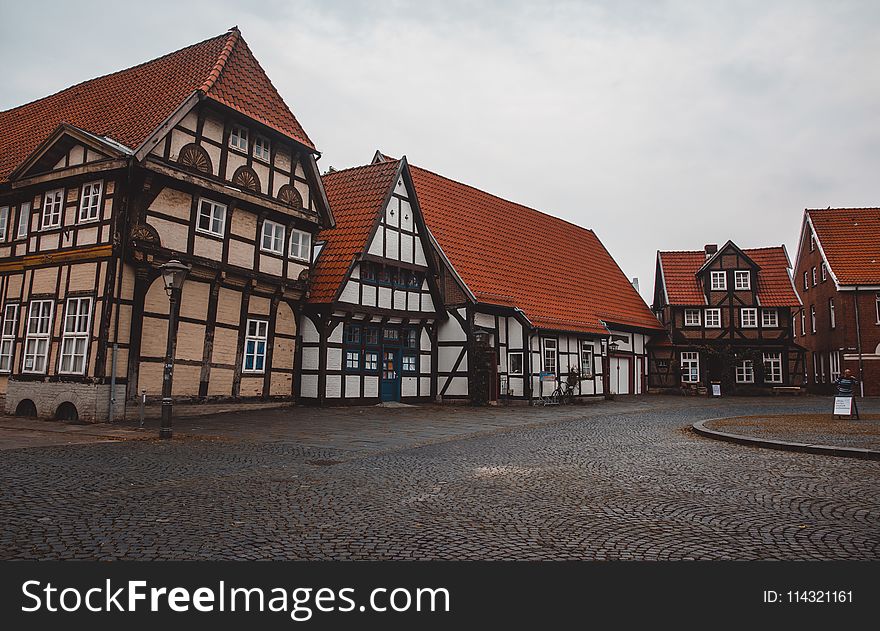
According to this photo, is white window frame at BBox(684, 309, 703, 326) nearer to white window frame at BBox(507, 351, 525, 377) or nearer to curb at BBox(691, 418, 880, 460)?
white window frame at BBox(507, 351, 525, 377)

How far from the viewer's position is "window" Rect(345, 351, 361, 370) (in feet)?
79.3

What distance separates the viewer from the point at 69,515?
21.9 ft

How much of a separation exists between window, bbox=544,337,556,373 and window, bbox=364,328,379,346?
741 cm

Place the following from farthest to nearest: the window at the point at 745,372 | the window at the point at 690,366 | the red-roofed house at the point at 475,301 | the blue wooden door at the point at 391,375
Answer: the window at the point at 690,366, the window at the point at 745,372, the blue wooden door at the point at 391,375, the red-roofed house at the point at 475,301

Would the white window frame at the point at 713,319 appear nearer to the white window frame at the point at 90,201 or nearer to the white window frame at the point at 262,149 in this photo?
the white window frame at the point at 262,149

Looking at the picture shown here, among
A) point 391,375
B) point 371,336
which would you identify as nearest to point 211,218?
point 371,336

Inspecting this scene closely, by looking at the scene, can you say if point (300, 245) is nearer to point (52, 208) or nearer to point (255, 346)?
point (255, 346)

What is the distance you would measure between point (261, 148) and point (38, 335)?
322 inches

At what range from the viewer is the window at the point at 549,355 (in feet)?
93.7

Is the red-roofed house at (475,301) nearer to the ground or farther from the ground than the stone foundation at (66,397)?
farther from the ground

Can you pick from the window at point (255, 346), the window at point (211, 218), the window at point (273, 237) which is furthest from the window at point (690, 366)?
the window at point (211, 218)

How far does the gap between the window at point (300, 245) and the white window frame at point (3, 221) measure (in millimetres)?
8212

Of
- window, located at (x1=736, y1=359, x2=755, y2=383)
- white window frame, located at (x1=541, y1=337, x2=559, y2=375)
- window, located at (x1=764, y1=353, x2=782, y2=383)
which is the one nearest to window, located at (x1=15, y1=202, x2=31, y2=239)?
white window frame, located at (x1=541, y1=337, x2=559, y2=375)

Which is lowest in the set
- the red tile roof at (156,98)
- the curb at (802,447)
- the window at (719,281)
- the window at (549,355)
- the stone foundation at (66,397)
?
the curb at (802,447)
